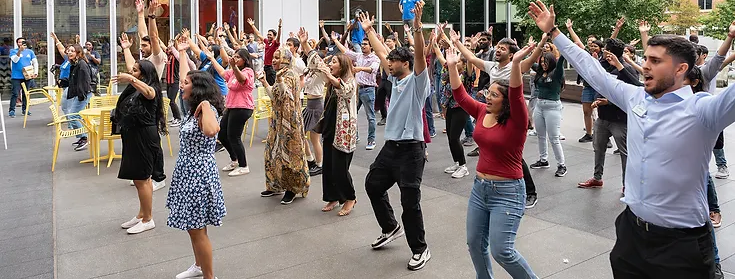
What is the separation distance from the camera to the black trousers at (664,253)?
119 inches

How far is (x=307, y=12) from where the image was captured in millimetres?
23766

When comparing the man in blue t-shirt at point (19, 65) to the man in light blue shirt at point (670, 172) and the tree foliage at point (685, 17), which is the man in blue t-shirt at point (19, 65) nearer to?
the man in light blue shirt at point (670, 172)

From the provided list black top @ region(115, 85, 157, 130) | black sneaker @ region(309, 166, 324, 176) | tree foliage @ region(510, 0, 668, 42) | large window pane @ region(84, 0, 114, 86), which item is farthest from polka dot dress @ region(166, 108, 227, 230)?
tree foliage @ region(510, 0, 668, 42)

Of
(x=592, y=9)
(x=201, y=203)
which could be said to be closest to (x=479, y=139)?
(x=201, y=203)

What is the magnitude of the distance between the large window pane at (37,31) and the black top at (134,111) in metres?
13.4

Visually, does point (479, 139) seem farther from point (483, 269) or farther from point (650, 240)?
point (650, 240)

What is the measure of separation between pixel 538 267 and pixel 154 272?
3149mm

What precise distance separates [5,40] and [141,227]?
13988mm

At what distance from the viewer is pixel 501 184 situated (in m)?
4.46

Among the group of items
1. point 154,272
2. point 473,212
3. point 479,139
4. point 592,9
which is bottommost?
point 154,272

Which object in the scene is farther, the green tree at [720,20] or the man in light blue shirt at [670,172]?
the green tree at [720,20]

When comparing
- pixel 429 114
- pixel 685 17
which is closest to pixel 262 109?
pixel 429 114

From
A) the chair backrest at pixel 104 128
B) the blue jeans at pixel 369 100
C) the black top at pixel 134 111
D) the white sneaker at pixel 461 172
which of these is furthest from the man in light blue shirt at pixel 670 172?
the blue jeans at pixel 369 100

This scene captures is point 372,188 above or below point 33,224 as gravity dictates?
above
